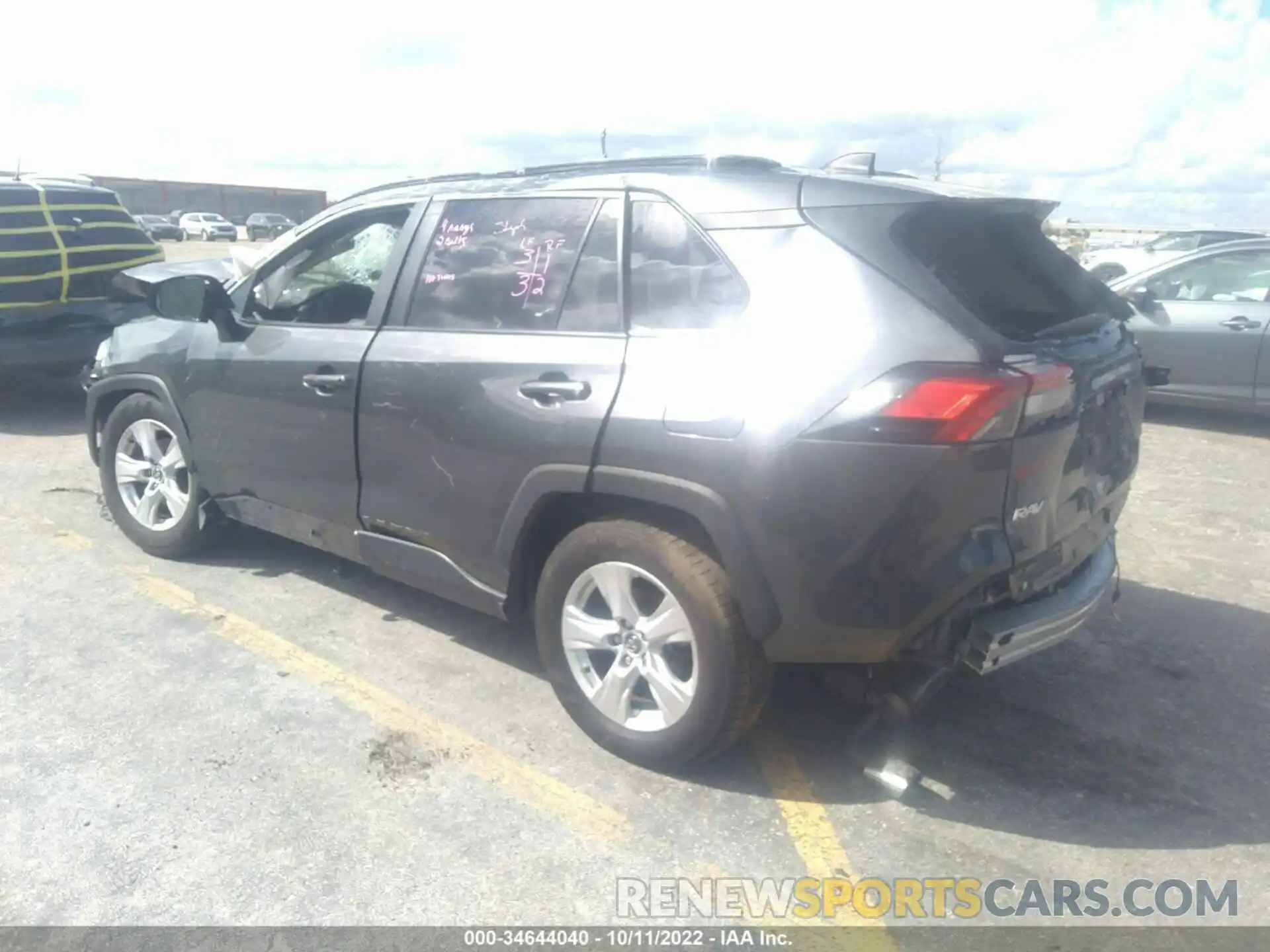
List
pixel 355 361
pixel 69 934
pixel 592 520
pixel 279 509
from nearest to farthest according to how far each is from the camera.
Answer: pixel 69 934 → pixel 592 520 → pixel 355 361 → pixel 279 509

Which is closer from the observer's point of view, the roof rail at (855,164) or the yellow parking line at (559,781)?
the yellow parking line at (559,781)

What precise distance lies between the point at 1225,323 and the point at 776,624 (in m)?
6.96

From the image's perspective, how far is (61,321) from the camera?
801 cm

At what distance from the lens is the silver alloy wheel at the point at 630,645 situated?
321 centimetres

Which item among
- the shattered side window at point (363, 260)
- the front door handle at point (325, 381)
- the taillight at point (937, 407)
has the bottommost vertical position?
the front door handle at point (325, 381)

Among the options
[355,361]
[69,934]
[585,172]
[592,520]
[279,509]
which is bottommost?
[69,934]

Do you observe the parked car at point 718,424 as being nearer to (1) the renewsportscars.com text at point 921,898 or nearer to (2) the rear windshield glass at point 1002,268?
(2) the rear windshield glass at point 1002,268

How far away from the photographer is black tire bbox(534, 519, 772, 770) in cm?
307

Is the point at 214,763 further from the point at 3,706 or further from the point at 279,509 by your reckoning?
the point at 279,509

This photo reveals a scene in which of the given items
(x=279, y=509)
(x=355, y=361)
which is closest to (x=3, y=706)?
(x=279, y=509)

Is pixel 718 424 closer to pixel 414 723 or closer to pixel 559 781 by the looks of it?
pixel 559 781

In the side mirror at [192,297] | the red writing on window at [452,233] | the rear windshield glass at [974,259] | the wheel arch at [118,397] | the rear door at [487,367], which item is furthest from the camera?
the wheel arch at [118,397]

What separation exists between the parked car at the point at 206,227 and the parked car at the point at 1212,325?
5079 cm

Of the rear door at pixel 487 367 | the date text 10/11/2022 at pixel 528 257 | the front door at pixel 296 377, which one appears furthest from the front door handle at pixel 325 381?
the date text 10/11/2022 at pixel 528 257
